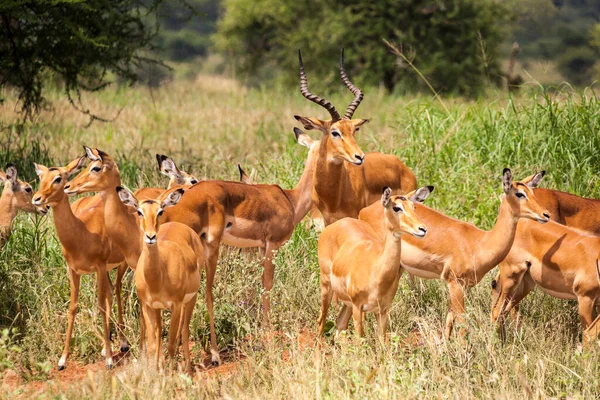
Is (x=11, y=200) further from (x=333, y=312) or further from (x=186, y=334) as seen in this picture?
(x=333, y=312)

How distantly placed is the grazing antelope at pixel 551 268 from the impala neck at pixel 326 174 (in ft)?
5.87

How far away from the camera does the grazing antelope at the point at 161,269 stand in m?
Result: 5.82

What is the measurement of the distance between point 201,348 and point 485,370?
2293 millimetres

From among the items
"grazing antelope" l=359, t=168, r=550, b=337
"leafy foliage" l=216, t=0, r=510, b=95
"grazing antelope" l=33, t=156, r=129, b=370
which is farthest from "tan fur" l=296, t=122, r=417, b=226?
"leafy foliage" l=216, t=0, r=510, b=95

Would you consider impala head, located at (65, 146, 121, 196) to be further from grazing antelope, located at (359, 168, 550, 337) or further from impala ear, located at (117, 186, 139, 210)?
grazing antelope, located at (359, 168, 550, 337)

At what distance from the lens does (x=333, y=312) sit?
7.41 metres

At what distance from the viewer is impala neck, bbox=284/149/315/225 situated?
26.0 ft

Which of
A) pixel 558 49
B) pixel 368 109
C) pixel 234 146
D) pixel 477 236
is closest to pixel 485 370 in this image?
pixel 477 236

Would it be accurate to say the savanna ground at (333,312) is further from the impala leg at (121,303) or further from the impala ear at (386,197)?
the impala ear at (386,197)

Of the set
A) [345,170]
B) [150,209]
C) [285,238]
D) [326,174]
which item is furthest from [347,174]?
[150,209]

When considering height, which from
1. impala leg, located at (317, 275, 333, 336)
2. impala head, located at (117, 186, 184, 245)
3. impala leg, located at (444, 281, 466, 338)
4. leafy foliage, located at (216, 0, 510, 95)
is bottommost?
leafy foliage, located at (216, 0, 510, 95)

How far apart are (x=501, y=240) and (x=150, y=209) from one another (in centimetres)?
244

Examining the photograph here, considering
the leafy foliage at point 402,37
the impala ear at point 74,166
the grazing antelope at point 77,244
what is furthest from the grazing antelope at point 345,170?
the leafy foliage at point 402,37

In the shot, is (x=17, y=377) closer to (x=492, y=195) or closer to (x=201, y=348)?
(x=201, y=348)
